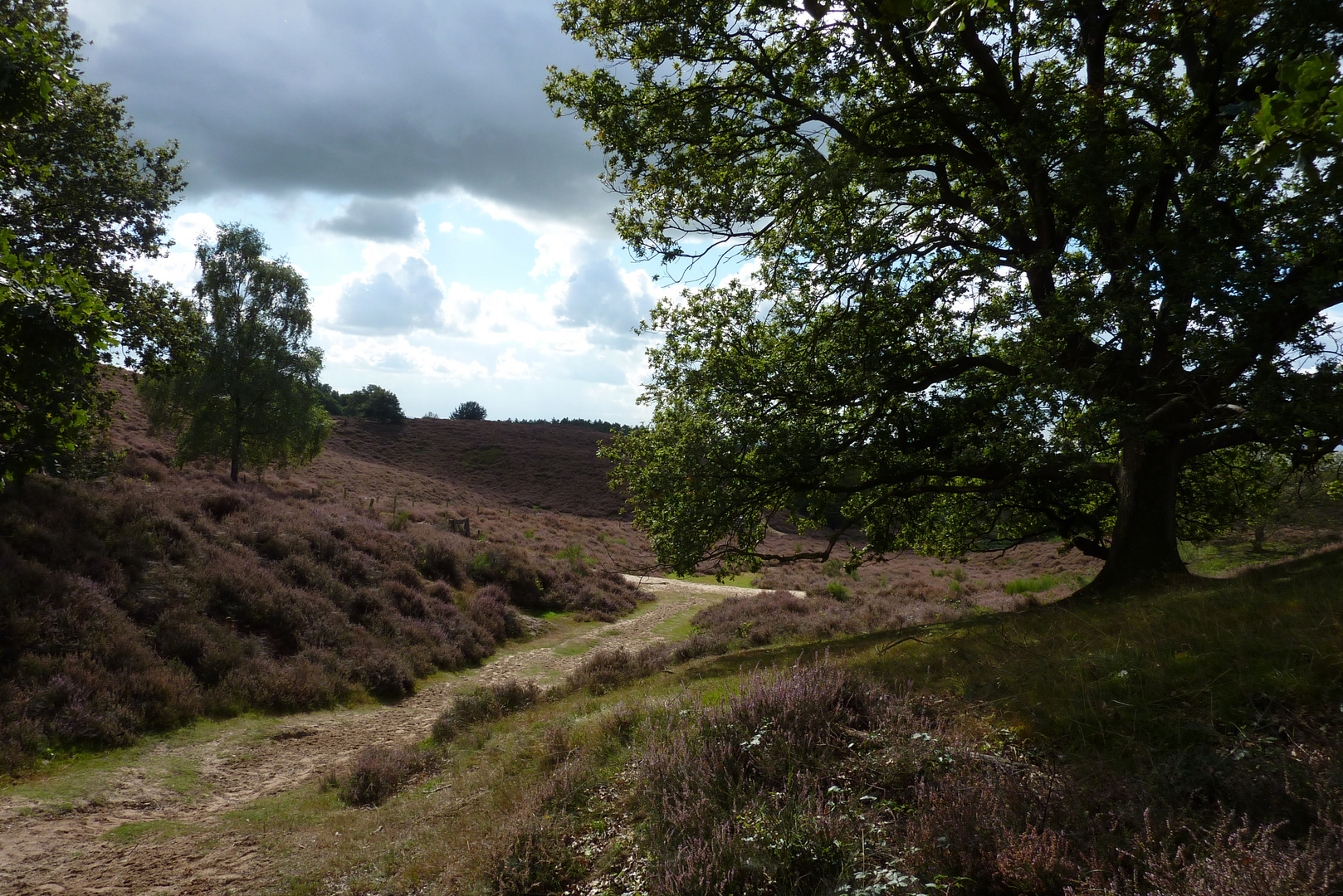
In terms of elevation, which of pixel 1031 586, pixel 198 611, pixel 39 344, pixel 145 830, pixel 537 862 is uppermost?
pixel 39 344

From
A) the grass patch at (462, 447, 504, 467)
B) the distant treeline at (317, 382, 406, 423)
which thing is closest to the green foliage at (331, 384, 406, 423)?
the distant treeline at (317, 382, 406, 423)

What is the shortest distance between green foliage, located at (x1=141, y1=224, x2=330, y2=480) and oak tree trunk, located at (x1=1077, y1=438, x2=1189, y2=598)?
3256cm

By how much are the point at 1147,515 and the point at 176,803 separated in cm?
1468

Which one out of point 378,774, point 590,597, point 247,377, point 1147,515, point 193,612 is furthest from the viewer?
point 247,377

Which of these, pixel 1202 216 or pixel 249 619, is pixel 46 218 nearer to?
pixel 249 619

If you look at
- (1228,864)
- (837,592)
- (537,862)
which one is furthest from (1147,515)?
(837,592)

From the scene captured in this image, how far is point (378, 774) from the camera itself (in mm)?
8656

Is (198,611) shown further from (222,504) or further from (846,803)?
→ (846,803)

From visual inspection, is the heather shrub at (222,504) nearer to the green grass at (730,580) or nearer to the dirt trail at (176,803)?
the dirt trail at (176,803)

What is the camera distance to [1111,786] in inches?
145

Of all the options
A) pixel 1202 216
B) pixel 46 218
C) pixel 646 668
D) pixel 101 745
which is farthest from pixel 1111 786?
pixel 46 218

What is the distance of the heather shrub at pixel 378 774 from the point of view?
8.26 metres

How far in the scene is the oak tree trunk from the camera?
10.0 m

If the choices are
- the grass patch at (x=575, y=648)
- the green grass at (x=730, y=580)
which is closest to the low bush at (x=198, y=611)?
the grass patch at (x=575, y=648)
